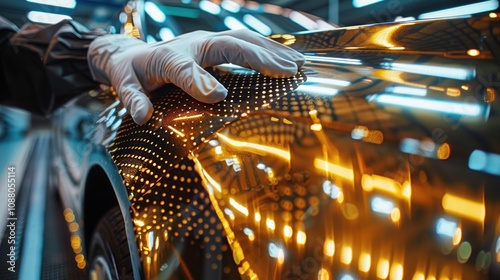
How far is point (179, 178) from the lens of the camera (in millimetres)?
831

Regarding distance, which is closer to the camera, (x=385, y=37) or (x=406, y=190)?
(x=406, y=190)

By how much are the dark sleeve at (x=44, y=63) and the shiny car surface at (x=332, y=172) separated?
0.88 metres

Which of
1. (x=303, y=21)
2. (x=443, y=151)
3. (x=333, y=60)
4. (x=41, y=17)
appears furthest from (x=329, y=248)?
(x=41, y=17)

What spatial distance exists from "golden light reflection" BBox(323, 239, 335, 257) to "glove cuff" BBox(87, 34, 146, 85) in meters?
1.11

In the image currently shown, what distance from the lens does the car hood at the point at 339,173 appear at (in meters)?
0.67

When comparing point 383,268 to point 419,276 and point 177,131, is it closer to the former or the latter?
point 419,276

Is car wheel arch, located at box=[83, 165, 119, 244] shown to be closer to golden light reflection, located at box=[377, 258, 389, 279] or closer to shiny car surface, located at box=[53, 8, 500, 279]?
shiny car surface, located at box=[53, 8, 500, 279]

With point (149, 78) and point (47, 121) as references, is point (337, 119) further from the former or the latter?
point (47, 121)

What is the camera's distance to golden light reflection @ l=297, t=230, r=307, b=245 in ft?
2.32

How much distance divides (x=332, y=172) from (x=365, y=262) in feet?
0.50

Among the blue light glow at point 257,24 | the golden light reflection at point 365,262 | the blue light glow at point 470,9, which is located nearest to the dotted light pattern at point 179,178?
the golden light reflection at point 365,262

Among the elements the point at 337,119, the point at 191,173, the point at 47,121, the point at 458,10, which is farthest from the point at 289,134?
the point at 47,121

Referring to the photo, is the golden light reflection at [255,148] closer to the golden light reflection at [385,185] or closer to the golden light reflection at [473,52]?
the golden light reflection at [385,185]

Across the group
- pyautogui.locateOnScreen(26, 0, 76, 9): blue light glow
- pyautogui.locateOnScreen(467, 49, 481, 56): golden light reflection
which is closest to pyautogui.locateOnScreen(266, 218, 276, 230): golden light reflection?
pyautogui.locateOnScreen(467, 49, 481, 56): golden light reflection
